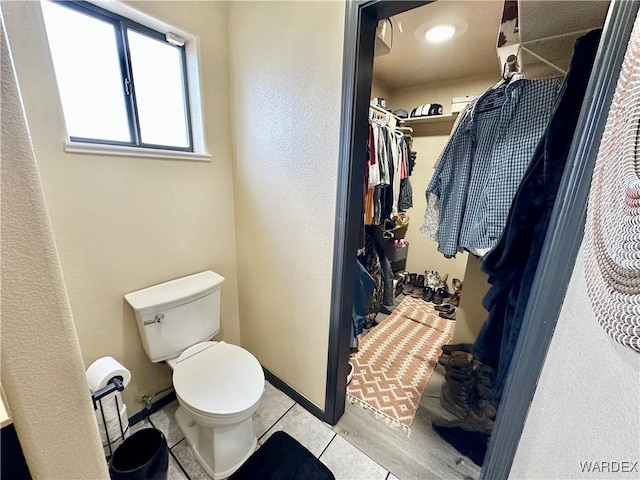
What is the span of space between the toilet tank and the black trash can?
334 mm

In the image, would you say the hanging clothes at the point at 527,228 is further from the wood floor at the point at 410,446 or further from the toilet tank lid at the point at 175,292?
the toilet tank lid at the point at 175,292

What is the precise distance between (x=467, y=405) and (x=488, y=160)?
1361 millimetres

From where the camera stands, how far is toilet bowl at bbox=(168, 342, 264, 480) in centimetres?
Result: 105

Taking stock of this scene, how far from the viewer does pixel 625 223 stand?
31cm

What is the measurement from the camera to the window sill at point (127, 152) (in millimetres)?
1018

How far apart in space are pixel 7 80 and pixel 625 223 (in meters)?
0.80

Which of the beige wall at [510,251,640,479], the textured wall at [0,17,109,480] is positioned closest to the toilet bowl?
the textured wall at [0,17,109,480]

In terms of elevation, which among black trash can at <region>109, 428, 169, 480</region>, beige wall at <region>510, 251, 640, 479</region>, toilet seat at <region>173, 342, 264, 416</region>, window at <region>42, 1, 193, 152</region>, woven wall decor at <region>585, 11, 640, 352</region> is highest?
window at <region>42, 1, 193, 152</region>

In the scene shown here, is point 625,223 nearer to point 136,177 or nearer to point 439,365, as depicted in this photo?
point 136,177

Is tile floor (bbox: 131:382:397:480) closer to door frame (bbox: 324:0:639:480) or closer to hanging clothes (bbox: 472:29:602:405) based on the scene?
door frame (bbox: 324:0:639:480)

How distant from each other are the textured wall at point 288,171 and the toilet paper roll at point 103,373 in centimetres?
73

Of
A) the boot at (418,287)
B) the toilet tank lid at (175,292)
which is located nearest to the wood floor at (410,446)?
the toilet tank lid at (175,292)

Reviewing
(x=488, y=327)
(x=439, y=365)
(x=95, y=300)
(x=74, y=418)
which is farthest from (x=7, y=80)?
(x=439, y=365)

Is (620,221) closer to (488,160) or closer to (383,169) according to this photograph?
(488,160)
